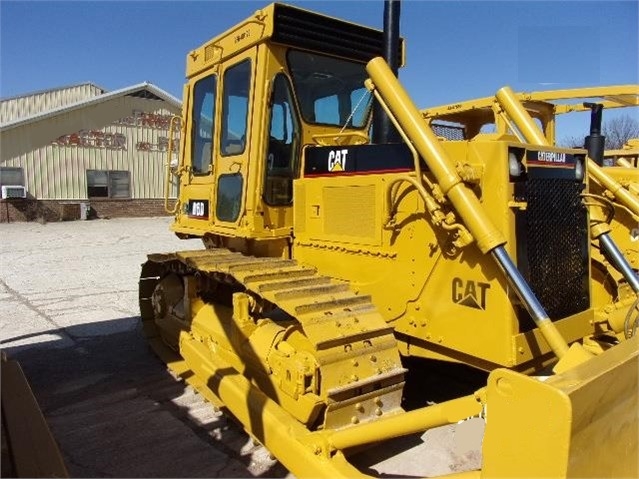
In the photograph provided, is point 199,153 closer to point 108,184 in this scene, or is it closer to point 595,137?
point 595,137

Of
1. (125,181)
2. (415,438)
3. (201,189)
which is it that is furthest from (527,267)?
(125,181)

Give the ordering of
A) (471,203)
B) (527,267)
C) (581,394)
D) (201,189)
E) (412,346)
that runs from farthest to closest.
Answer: (201,189), (412,346), (527,267), (471,203), (581,394)

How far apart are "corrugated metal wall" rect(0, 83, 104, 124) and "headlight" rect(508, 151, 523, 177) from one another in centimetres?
2340

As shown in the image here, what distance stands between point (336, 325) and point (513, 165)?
4.37 feet

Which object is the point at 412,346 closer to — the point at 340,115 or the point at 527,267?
the point at 527,267

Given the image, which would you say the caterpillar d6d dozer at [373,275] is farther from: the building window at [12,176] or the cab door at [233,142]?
the building window at [12,176]

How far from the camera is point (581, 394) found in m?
1.95

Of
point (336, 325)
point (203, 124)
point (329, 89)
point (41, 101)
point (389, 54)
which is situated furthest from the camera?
point (41, 101)

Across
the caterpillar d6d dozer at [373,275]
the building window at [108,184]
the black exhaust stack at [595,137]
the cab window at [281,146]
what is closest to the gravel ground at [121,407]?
the caterpillar d6d dozer at [373,275]

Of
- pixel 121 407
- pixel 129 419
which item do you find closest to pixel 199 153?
pixel 121 407

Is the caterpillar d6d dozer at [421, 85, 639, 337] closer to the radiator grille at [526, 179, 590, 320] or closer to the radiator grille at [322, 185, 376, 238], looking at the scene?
the radiator grille at [526, 179, 590, 320]

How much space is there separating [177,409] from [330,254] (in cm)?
169

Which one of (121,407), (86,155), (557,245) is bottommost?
(121,407)

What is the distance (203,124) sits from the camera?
5262 millimetres
